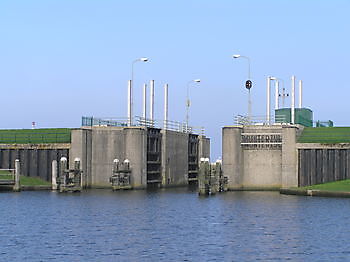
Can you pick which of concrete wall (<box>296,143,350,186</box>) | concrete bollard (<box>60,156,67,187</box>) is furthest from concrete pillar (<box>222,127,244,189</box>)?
concrete bollard (<box>60,156,67,187</box>)

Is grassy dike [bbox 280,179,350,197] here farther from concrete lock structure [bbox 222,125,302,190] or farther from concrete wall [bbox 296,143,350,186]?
concrete lock structure [bbox 222,125,302,190]

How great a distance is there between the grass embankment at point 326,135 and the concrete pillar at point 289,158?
5.27ft

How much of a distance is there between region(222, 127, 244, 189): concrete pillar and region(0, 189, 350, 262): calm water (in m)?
11.0

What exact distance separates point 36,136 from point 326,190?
4181cm

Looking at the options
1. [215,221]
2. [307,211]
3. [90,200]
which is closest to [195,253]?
[215,221]

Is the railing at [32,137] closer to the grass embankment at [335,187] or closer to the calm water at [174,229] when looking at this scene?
the calm water at [174,229]

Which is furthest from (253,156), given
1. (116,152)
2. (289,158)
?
(116,152)

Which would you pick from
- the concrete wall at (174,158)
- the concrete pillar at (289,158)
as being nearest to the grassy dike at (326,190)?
the concrete pillar at (289,158)

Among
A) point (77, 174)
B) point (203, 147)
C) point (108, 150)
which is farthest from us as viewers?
point (203, 147)

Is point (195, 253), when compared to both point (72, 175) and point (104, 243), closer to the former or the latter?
point (104, 243)

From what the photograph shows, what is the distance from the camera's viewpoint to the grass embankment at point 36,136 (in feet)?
359

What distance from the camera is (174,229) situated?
58.2 meters

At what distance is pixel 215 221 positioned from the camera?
211 ft

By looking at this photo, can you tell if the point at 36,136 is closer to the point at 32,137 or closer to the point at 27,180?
the point at 32,137
